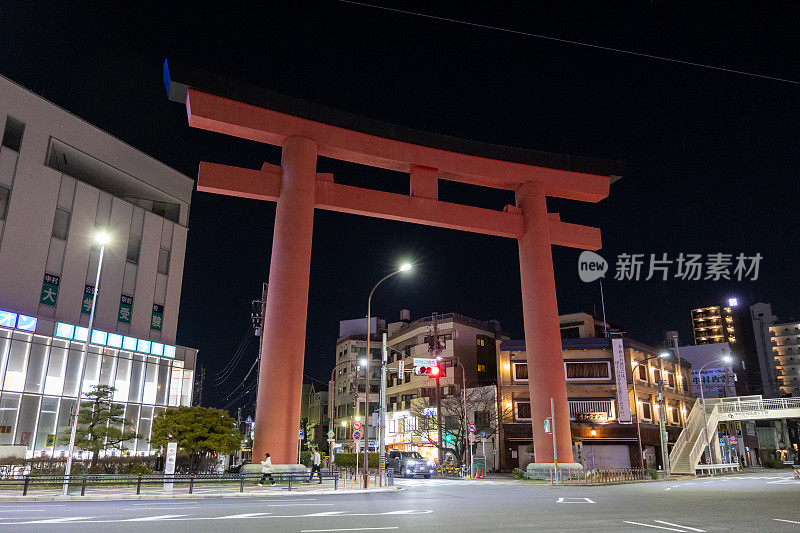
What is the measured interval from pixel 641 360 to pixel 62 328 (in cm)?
4914

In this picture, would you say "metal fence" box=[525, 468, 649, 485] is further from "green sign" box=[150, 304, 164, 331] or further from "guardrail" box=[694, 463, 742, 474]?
"green sign" box=[150, 304, 164, 331]

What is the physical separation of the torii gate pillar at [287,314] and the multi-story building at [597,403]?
30534 mm

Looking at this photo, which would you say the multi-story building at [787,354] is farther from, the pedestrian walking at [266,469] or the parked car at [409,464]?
the pedestrian walking at [266,469]

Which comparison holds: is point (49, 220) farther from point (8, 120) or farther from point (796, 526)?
point (796, 526)

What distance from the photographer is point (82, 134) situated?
1631 inches

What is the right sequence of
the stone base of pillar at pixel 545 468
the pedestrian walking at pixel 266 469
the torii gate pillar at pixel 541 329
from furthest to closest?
1. the torii gate pillar at pixel 541 329
2. the stone base of pillar at pixel 545 468
3. the pedestrian walking at pixel 266 469

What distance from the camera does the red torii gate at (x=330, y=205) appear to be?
89.9 ft

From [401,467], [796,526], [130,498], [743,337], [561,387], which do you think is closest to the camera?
[796,526]

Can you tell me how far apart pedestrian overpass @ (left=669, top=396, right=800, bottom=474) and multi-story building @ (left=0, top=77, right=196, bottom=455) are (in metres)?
41.8

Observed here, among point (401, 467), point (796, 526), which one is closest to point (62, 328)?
point (401, 467)

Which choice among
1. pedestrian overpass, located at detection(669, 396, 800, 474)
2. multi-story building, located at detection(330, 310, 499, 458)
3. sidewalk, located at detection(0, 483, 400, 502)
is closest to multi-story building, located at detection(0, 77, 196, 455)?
sidewalk, located at detection(0, 483, 400, 502)

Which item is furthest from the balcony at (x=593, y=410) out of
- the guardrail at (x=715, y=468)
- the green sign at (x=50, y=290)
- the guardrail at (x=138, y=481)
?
the green sign at (x=50, y=290)

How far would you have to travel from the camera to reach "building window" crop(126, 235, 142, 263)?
44750 mm

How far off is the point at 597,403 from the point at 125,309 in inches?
1596
